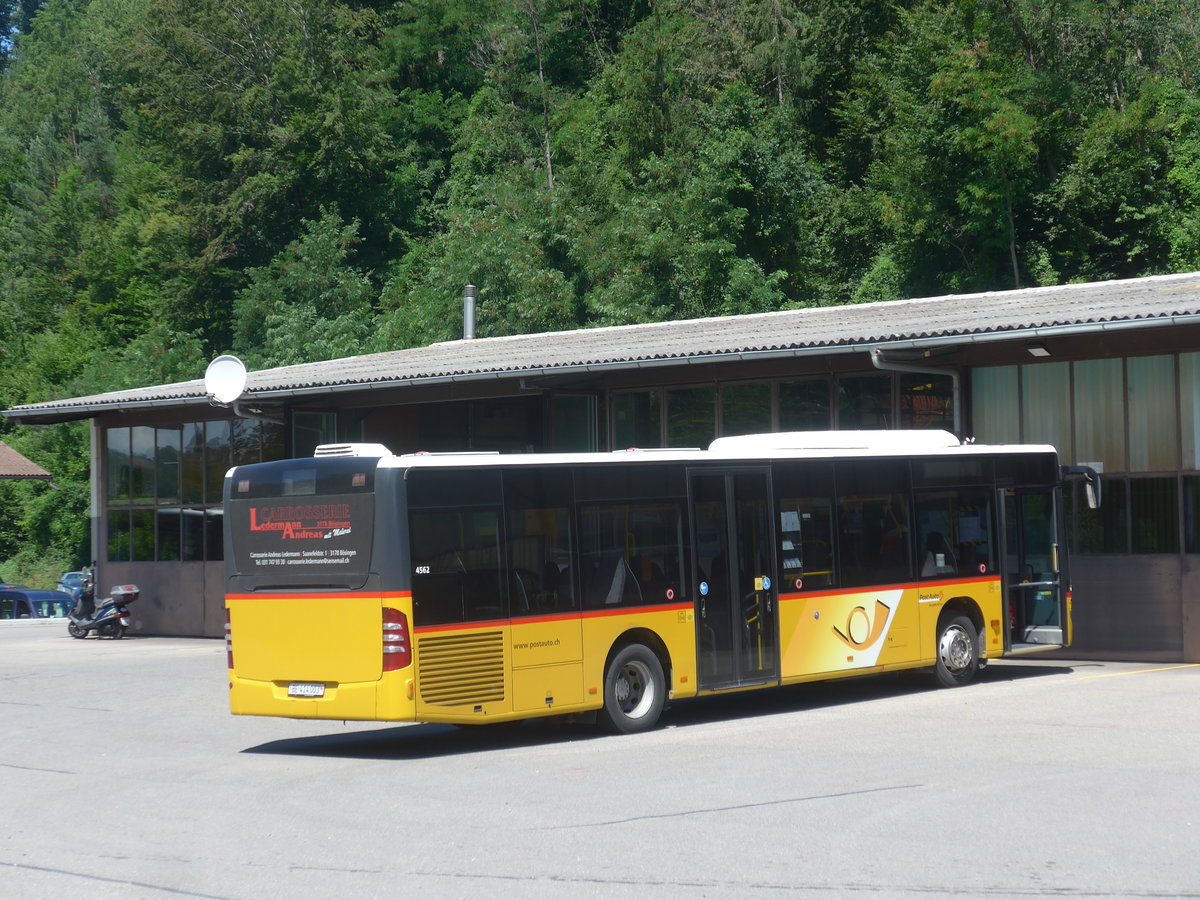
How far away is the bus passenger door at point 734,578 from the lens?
1450cm

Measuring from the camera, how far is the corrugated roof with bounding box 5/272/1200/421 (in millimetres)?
18891

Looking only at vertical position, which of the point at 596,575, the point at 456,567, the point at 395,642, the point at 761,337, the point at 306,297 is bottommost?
the point at 395,642

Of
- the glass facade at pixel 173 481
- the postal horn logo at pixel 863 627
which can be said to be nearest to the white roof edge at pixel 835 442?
the postal horn logo at pixel 863 627

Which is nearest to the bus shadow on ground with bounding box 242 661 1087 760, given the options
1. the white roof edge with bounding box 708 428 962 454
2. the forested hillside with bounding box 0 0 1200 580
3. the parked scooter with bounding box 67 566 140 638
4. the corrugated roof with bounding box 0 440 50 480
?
the white roof edge with bounding box 708 428 962 454

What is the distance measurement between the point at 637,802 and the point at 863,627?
22.1 ft

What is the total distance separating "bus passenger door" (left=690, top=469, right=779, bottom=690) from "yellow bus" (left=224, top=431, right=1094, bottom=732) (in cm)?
2

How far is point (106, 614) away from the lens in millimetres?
29438

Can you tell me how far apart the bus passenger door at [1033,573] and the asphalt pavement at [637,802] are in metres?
1.62

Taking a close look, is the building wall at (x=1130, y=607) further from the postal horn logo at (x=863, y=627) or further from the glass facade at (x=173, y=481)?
the glass facade at (x=173, y=481)

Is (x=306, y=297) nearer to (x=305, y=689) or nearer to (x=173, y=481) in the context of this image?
(x=173, y=481)

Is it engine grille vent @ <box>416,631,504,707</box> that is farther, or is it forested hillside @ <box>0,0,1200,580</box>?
forested hillside @ <box>0,0,1200,580</box>

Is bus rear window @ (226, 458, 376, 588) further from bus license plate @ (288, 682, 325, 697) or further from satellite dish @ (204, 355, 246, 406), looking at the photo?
satellite dish @ (204, 355, 246, 406)

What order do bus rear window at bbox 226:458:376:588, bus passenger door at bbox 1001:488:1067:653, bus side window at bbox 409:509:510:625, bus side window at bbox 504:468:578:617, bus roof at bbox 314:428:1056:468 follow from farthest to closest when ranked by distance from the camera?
bus passenger door at bbox 1001:488:1067:653 < bus side window at bbox 504:468:578:617 < bus roof at bbox 314:428:1056:468 < bus rear window at bbox 226:458:376:588 < bus side window at bbox 409:509:510:625

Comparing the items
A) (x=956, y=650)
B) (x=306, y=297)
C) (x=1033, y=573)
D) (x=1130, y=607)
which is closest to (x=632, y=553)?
(x=956, y=650)
